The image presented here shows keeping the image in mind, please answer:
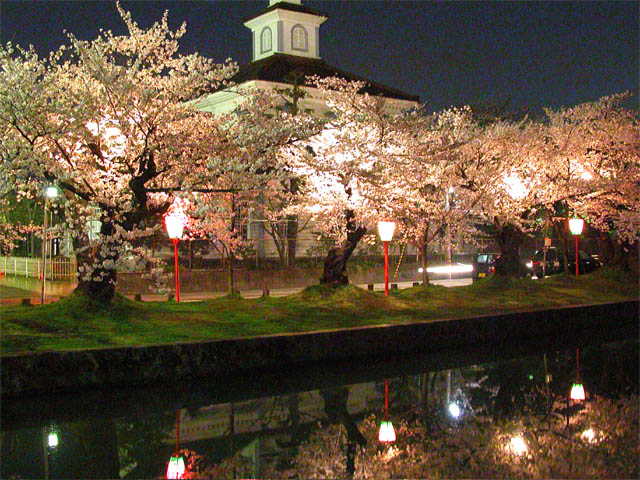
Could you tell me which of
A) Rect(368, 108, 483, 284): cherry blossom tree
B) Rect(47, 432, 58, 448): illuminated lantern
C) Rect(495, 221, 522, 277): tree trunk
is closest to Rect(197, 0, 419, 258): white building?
Rect(368, 108, 483, 284): cherry blossom tree

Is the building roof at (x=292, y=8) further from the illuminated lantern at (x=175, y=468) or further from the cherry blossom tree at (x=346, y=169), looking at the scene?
the illuminated lantern at (x=175, y=468)

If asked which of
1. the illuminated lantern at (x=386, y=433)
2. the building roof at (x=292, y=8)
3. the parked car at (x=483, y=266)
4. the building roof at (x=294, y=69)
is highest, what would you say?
the building roof at (x=292, y=8)

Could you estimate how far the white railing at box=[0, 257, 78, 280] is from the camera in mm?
28959

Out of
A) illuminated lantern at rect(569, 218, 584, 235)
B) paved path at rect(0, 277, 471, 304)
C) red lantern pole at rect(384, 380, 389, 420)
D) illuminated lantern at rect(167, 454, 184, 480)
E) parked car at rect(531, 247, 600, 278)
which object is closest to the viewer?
illuminated lantern at rect(167, 454, 184, 480)

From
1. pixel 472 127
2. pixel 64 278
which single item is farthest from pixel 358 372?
pixel 64 278

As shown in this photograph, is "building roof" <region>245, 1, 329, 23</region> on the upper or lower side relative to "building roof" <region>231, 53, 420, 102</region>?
upper

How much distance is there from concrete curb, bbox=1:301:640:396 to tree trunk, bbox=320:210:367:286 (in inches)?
156

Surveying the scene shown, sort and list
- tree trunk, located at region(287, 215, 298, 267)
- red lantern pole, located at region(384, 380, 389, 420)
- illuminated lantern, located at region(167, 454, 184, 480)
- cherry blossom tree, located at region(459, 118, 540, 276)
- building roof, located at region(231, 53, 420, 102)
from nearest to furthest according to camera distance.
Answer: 1. illuminated lantern, located at region(167, 454, 184, 480)
2. red lantern pole, located at region(384, 380, 389, 420)
3. cherry blossom tree, located at region(459, 118, 540, 276)
4. tree trunk, located at region(287, 215, 298, 267)
5. building roof, located at region(231, 53, 420, 102)

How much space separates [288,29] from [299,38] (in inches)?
39.8

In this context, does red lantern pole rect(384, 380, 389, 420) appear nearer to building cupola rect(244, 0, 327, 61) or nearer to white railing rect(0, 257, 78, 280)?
white railing rect(0, 257, 78, 280)

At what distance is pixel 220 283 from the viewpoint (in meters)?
32.9

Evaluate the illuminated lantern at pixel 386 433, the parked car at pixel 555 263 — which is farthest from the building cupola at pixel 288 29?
the illuminated lantern at pixel 386 433

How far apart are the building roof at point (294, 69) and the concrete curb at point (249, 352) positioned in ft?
91.2

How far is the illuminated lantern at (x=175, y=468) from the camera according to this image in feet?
29.2
